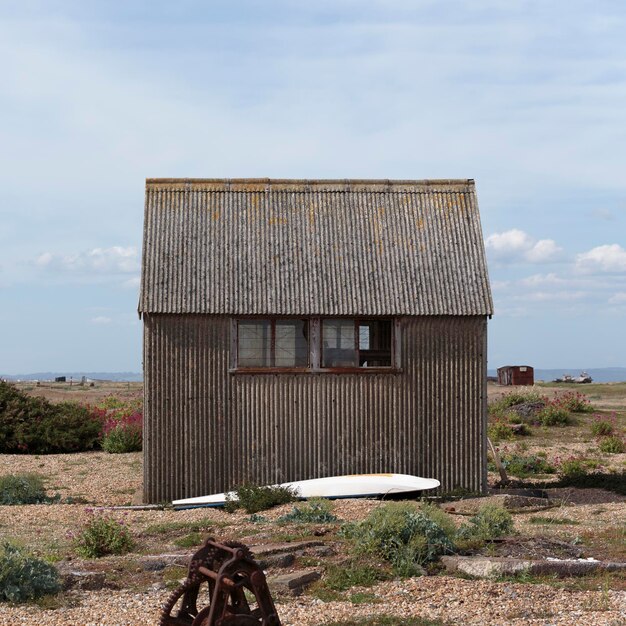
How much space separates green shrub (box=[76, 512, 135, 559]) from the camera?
38.8 feet

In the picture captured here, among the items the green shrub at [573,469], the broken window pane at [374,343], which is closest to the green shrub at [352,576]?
the broken window pane at [374,343]

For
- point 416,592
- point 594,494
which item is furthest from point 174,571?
point 594,494

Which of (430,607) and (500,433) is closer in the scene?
(430,607)

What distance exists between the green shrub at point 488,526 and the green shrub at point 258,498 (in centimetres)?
425

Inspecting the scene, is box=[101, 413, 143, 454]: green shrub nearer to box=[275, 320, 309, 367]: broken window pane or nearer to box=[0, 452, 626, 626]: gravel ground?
box=[275, 320, 309, 367]: broken window pane

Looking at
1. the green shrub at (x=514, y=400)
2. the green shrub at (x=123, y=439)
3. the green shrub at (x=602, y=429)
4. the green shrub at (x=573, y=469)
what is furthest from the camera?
the green shrub at (x=514, y=400)

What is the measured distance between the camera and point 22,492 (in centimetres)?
1752

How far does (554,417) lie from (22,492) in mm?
18492

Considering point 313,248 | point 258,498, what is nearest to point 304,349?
point 313,248

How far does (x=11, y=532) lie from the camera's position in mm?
13953

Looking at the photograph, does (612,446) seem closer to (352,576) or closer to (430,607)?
(352,576)

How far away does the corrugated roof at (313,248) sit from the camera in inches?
706

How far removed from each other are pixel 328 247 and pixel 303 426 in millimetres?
3522

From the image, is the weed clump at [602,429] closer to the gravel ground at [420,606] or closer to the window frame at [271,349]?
the window frame at [271,349]
